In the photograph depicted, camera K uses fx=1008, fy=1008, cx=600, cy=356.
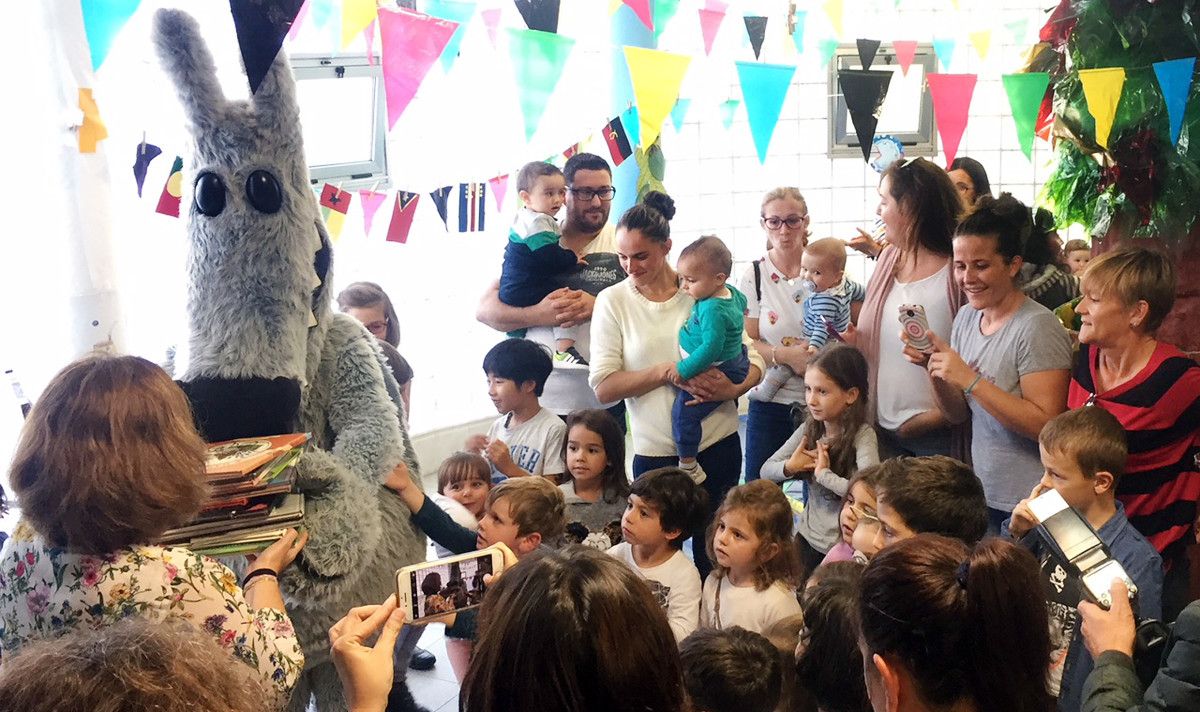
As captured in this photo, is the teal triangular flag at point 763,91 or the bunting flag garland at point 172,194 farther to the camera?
the teal triangular flag at point 763,91

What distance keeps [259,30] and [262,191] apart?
1.11ft

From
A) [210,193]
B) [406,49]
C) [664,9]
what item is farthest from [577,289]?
[664,9]

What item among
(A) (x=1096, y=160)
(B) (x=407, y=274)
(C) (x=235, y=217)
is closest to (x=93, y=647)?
(C) (x=235, y=217)

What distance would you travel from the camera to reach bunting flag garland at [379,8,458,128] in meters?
3.05

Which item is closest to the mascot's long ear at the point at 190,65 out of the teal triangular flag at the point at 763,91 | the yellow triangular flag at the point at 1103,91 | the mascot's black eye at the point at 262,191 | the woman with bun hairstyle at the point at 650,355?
the mascot's black eye at the point at 262,191

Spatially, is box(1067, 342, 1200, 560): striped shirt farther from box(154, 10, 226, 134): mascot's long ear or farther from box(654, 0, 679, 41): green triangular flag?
box(654, 0, 679, 41): green triangular flag

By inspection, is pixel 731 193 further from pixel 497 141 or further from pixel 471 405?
pixel 471 405

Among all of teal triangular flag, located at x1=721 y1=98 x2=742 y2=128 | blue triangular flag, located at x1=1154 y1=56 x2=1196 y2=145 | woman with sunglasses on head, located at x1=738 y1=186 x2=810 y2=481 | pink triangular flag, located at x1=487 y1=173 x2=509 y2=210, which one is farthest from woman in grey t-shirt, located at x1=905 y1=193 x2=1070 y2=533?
teal triangular flag, located at x1=721 y1=98 x2=742 y2=128

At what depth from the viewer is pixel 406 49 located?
3086mm

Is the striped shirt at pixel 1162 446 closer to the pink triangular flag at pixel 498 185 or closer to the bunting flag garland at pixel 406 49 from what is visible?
the bunting flag garland at pixel 406 49

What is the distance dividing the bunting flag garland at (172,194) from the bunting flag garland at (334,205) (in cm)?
66

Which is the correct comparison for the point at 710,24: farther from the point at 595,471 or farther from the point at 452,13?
the point at 595,471

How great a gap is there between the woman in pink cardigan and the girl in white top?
1.86 ft

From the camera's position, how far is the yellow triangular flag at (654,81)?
356cm
